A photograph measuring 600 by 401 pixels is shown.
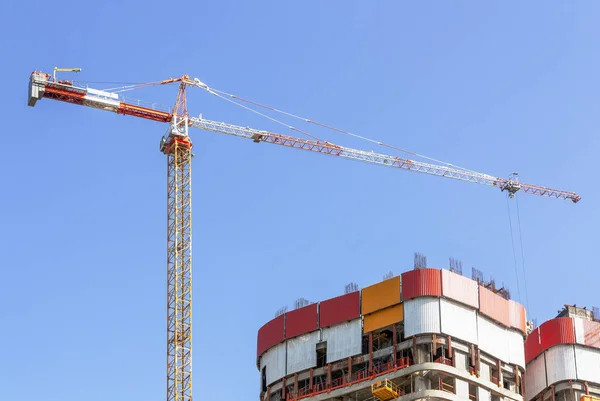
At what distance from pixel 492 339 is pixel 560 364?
13235mm

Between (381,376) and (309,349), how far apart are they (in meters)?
12.3

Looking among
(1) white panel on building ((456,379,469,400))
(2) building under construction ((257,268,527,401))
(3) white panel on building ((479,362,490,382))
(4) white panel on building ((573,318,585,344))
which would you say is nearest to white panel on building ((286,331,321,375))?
(2) building under construction ((257,268,527,401))

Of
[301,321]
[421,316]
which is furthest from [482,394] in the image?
[301,321]

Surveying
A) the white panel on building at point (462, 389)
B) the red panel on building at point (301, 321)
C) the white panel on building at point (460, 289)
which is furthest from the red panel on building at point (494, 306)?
the red panel on building at point (301, 321)

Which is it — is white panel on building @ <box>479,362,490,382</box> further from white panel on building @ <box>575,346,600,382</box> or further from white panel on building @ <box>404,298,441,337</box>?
white panel on building @ <box>575,346,600,382</box>

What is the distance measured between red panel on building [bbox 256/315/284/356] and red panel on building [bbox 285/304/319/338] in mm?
1121

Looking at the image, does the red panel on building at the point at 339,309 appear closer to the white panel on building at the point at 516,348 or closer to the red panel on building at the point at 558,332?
the white panel on building at the point at 516,348

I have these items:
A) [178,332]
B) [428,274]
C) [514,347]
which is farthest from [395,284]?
[178,332]

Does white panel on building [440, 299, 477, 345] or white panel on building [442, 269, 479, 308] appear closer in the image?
white panel on building [440, 299, 477, 345]

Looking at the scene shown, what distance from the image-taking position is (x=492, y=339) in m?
173

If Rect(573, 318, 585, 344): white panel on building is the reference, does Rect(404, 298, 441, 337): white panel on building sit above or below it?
below

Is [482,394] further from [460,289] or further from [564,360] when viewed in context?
[564,360]

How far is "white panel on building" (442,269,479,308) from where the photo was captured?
6639 inches

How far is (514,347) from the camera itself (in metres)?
177
